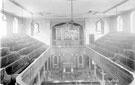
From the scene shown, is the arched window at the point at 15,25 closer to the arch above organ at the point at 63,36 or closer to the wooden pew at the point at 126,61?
the arch above organ at the point at 63,36

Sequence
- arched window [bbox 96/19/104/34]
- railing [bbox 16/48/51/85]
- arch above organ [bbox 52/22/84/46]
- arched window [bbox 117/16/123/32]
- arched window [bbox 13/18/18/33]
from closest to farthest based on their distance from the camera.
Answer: railing [bbox 16/48/51/85] → arched window [bbox 13/18/18/33] → arched window [bbox 117/16/123/32] → arched window [bbox 96/19/104/34] → arch above organ [bbox 52/22/84/46]

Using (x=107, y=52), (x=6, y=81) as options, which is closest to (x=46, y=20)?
(x=107, y=52)

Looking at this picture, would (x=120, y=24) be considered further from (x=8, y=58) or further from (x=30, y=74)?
(x=8, y=58)

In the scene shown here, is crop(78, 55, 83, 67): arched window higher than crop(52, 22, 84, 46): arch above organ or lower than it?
lower

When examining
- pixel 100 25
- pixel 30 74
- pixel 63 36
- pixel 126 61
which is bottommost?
pixel 30 74

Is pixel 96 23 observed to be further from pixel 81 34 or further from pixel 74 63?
pixel 74 63

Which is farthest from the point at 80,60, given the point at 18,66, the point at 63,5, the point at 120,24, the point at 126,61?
the point at 18,66

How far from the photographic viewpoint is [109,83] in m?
11.1

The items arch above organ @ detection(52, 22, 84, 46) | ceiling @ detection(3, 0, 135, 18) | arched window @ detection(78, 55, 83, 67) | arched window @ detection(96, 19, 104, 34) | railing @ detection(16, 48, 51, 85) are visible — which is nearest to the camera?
railing @ detection(16, 48, 51, 85)

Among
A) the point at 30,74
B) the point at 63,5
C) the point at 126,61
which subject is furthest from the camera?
the point at 63,5

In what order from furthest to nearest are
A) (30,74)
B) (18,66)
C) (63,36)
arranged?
(63,36) < (18,66) < (30,74)

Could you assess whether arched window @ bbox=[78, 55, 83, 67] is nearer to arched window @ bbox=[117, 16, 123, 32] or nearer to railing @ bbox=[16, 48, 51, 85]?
arched window @ bbox=[117, 16, 123, 32]

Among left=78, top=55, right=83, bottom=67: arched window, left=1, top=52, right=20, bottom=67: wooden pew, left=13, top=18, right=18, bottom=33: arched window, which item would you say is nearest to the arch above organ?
left=78, top=55, right=83, bottom=67: arched window

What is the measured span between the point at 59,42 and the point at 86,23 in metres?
3.99
